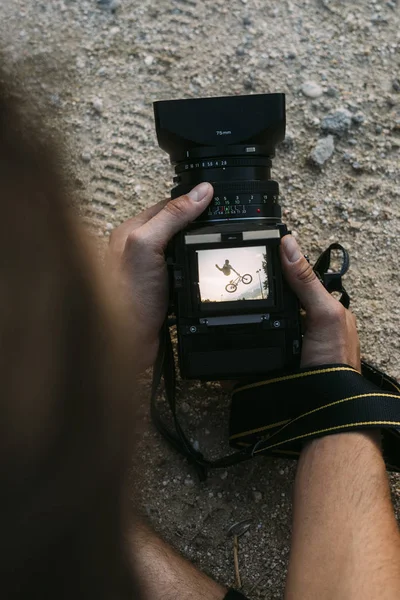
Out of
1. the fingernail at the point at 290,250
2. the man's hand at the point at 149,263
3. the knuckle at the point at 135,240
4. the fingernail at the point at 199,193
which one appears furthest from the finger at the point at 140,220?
the fingernail at the point at 290,250

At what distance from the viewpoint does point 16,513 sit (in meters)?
0.78

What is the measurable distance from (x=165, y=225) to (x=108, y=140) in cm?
55

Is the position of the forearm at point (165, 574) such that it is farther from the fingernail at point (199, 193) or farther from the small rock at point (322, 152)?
the small rock at point (322, 152)

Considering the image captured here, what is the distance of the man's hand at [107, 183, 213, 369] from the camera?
1234 mm

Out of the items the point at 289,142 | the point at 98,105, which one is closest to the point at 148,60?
the point at 98,105

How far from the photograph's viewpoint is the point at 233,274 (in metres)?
1.17

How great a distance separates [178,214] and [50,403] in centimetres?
60

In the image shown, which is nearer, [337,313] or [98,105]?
[337,313]

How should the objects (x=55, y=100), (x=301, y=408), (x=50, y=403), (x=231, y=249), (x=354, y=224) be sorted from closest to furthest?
1. (x=50, y=403)
2. (x=231, y=249)
3. (x=301, y=408)
4. (x=354, y=224)
5. (x=55, y=100)

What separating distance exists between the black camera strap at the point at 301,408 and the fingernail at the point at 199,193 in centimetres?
28

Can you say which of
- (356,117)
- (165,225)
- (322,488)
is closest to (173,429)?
(322,488)

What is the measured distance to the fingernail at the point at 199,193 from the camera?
122cm

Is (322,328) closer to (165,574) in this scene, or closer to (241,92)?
(165,574)

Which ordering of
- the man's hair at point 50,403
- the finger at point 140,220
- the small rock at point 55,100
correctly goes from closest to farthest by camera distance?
the man's hair at point 50,403, the finger at point 140,220, the small rock at point 55,100
